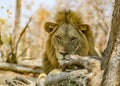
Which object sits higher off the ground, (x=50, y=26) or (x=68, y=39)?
(x=50, y=26)

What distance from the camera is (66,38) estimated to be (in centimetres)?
679

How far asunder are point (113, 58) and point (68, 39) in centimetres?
286

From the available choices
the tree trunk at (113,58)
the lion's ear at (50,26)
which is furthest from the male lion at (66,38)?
the tree trunk at (113,58)

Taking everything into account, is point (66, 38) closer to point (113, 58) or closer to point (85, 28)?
point (85, 28)

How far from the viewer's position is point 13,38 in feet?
32.1

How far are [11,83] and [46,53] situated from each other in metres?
2.41

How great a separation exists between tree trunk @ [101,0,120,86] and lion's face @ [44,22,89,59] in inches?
93.0

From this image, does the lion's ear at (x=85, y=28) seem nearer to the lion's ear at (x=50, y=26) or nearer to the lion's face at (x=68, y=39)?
the lion's face at (x=68, y=39)

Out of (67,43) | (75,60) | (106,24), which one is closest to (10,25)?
(67,43)

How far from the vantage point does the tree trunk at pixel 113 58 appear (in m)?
3.86

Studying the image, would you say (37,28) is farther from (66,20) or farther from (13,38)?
(66,20)

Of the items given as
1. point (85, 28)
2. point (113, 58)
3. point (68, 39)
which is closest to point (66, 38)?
point (68, 39)

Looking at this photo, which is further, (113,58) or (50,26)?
(50,26)

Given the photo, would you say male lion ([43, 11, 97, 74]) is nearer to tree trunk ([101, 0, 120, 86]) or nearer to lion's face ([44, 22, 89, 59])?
lion's face ([44, 22, 89, 59])
